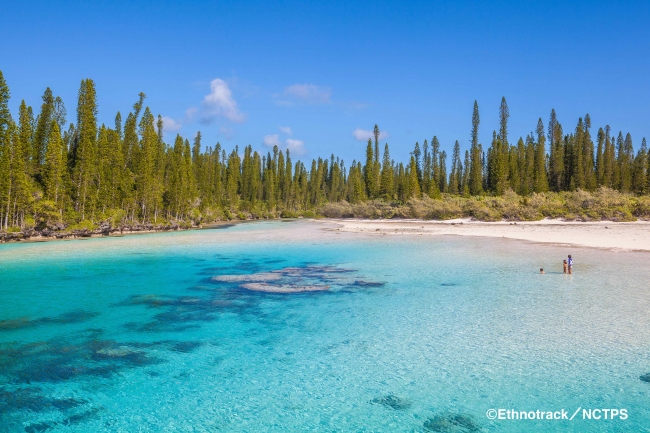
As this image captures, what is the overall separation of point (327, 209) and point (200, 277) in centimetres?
7673

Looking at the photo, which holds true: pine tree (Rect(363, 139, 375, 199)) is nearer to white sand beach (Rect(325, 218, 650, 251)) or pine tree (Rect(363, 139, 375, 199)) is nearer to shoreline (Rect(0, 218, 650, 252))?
shoreline (Rect(0, 218, 650, 252))

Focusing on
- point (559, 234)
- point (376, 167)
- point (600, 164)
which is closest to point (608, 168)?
Result: point (600, 164)

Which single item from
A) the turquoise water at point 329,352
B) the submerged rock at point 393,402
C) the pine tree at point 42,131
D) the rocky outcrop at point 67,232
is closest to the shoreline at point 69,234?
the rocky outcrop at point 67,232

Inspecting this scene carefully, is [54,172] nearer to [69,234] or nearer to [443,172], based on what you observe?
[69,234]

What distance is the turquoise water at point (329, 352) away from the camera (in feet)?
21.1

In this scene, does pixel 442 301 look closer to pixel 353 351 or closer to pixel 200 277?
pixel 353 351

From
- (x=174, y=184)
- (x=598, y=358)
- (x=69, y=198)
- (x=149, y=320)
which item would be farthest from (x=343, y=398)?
(x=174, y=184)

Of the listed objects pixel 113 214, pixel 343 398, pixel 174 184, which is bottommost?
pixel 343 398

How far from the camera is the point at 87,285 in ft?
56.1

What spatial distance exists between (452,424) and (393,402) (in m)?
1.03

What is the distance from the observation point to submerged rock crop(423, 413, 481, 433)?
5852mm

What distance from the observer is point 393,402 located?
22.1 feet

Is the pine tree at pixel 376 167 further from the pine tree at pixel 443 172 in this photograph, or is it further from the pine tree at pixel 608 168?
the pine tree at pixel 608 168

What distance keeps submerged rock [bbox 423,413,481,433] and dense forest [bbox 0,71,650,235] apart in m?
43.3
